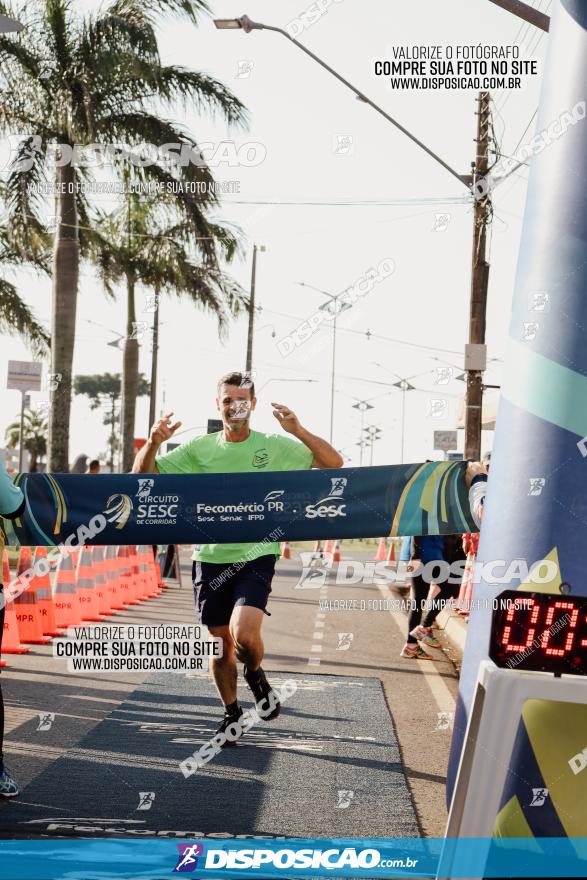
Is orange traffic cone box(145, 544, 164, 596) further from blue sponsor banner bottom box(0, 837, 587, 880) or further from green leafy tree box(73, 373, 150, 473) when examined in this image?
green leafy tree box(73, 373, 150, 473)

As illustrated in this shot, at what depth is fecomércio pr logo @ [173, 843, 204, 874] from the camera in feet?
16.9

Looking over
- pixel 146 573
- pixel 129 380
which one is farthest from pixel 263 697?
pixel 129 380

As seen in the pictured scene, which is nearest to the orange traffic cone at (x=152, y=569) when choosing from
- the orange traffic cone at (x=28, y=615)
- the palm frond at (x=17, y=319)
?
the orange traffic cone at (x=28, y=615)

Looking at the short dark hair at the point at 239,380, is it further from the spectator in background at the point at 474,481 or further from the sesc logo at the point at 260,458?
the spectator in background at the point at 474,481

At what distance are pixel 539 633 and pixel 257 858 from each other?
1957mm

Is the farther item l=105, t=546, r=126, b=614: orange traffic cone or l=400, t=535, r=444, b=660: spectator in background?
l=105, t=546, r=126, b=614: orange traffic cone

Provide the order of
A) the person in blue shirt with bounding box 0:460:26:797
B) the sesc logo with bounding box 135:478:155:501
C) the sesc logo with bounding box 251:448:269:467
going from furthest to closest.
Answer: the sesc logo with bounding box 135:478:155:501, the sesc logo with bounding box 251:448:269:467, the person in blue shirt with bounding box 0:460:26:797

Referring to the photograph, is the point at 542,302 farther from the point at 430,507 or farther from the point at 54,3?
the point at 54,3

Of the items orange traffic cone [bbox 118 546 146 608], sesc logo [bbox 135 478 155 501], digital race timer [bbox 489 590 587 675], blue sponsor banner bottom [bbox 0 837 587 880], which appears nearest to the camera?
digital race timer [bbox 489 590 587 675]

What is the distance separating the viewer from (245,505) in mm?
8141

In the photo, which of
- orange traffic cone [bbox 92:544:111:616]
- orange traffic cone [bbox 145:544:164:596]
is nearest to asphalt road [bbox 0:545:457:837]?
orange traffic cone [bbox 92:544:111:616]

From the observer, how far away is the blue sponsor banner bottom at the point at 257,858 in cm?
474

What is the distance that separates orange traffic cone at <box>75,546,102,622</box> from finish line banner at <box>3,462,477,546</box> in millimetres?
6095

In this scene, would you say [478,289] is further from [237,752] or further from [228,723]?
[237,752]
